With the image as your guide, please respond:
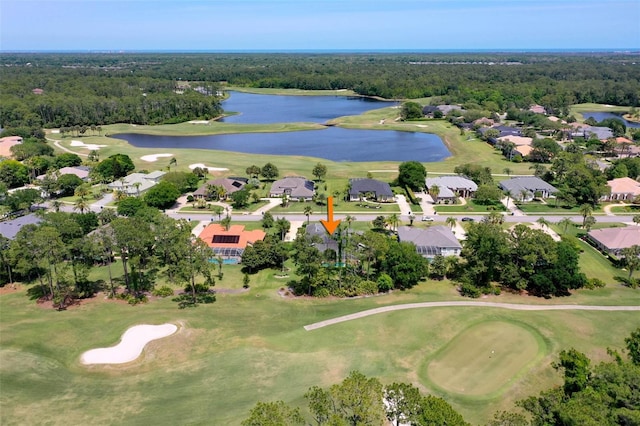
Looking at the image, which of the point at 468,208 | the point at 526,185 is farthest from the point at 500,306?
the point at 526,185

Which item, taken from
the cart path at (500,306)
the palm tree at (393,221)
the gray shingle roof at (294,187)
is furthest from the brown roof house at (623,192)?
the gray shingle roof at (294,187)

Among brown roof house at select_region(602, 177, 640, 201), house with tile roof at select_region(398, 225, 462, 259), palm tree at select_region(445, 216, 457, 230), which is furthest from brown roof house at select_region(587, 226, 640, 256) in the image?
brown roof house at select_region(602, 177, 640, 201)

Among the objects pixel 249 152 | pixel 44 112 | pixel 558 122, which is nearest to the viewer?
pixel 249 152

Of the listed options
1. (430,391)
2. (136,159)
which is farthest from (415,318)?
(136,159)

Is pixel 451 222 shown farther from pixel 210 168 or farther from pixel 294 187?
pixel 210 168

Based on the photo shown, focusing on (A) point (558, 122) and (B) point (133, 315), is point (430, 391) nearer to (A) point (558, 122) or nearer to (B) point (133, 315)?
(B) point (133, 315)

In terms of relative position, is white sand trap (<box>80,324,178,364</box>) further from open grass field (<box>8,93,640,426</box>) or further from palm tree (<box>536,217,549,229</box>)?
palm tree (<box>536,217,549,229</box>)
